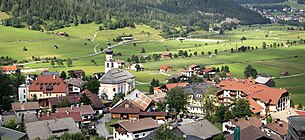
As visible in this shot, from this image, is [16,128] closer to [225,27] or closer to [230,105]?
[230,105]

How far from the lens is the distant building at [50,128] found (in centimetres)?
3900

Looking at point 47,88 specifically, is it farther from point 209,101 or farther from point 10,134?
point 10,134

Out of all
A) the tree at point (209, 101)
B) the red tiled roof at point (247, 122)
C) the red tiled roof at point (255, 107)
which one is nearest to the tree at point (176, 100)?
the tree at point (209, 101)

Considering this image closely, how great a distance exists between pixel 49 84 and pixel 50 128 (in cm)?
2124

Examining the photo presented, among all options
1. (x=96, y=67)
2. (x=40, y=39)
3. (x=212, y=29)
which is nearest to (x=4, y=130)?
(x=96, y=67)

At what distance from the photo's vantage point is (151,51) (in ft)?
393

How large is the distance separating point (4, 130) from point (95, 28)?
11247cm

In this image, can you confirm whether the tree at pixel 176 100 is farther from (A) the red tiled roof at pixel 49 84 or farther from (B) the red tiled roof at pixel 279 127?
(A) the red tiled roof at pixel 49 84

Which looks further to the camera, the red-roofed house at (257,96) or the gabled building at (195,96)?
the gabled building at (195,96)

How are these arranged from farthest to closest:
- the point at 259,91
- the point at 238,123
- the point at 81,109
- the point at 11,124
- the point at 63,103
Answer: the point at 259,91, the point at 63,103, the point at 81,109, the point at 238,123, the point at 11,124

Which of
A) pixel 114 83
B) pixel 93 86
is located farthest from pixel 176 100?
pixel 114 83

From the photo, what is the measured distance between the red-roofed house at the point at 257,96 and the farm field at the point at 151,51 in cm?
551

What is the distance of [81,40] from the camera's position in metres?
129

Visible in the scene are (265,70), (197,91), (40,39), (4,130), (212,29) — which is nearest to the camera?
(4,130)
